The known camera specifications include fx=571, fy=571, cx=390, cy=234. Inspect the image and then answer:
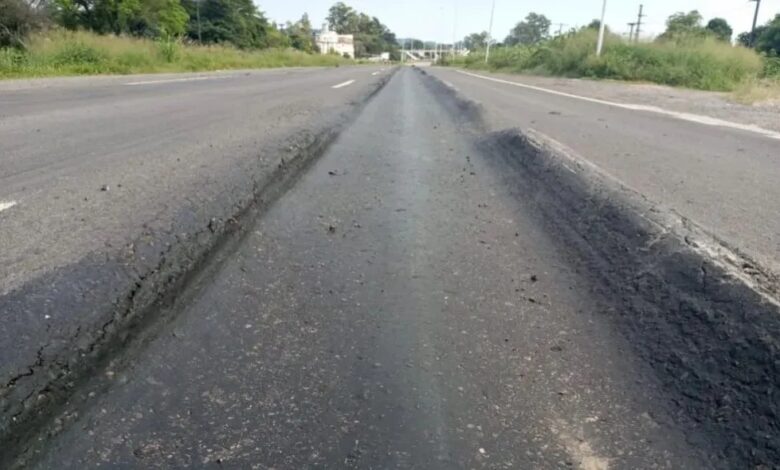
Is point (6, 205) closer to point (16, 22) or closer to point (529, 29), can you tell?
point (16, 22)

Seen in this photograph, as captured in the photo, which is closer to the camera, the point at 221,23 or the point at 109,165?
the point at 109,165

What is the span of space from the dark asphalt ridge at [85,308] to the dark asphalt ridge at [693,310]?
1736 millimetres

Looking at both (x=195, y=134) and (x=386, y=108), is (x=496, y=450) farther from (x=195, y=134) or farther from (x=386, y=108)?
(x=386, y=108)

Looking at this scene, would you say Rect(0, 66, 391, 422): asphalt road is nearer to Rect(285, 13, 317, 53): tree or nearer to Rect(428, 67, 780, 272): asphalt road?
Rect(428, 67, 780, 272): asphalt road

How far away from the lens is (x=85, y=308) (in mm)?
2006

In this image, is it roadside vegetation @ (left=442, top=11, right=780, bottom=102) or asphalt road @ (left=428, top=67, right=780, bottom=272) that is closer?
asphalt road @ (left=428, top=67, right=780, bottom=272)

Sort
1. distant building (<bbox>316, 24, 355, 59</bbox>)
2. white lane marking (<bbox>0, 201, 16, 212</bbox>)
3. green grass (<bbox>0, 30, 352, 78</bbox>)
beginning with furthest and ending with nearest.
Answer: distant building (<bbox>316, 24, 355, 59</bbox>) < green grass (<bbox>0, 30, 352, 78</bbox>) < white lane marking (<bbox>0, 201, 16, 212</bbox>)

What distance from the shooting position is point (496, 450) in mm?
1447

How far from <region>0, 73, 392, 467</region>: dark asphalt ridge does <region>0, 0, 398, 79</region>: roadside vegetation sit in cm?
1603

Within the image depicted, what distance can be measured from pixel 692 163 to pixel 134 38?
30.5 metres

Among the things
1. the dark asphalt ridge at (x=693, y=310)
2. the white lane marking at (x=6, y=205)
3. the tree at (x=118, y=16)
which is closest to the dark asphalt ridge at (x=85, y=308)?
the white lane marking at (x=6, y=205)

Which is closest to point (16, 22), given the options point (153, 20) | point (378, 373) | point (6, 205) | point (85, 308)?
point (6, 205)

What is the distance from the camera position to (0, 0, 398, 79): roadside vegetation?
18906 millimetres

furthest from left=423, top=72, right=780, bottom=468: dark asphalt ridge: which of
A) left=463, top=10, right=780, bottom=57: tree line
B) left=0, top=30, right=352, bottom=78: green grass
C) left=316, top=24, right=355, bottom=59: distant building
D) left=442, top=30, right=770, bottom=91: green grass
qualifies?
left=316, top=24, right=355, bottom=59: distant building
